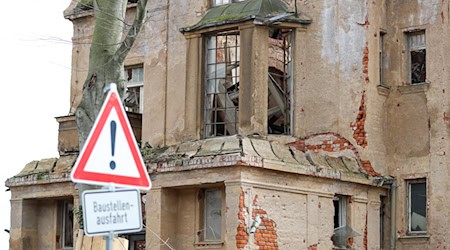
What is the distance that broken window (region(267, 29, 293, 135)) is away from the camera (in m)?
22.0

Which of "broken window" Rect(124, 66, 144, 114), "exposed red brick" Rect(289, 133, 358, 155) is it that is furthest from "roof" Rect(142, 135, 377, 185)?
"broken window" Rect(124, 66, 144, 114)

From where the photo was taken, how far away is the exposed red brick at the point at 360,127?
2109 cm

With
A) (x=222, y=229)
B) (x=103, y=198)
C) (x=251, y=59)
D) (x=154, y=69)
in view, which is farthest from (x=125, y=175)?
(x=154, y=69)

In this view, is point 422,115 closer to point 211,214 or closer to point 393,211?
point 393,211

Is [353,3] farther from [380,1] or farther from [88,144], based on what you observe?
[88,144]

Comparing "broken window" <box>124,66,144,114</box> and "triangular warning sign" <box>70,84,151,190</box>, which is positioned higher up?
"broken window" <box>124,66,144,114</box>

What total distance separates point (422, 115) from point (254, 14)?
391 cm

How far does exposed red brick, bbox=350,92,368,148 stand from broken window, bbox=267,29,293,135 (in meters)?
1.44

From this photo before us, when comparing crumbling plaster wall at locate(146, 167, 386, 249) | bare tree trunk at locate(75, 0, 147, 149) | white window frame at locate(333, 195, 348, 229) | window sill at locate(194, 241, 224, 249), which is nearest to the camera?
bare tree trunk at locate(75, 0, 147, 149)

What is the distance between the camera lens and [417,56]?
21.6 metres

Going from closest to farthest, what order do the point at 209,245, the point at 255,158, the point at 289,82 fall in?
the point at 255,158
the point at 209,245
the point at 289,82

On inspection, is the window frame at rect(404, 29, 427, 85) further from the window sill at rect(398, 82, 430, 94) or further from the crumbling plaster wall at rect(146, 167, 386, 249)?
the crumbling plaster wall at rect(146, 167, 386, 249)

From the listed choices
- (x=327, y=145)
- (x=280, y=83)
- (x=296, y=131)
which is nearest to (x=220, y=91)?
(x=280, y=83)

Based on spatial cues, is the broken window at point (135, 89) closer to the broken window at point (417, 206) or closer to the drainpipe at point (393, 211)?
the drainpipe at point (393, 211)
